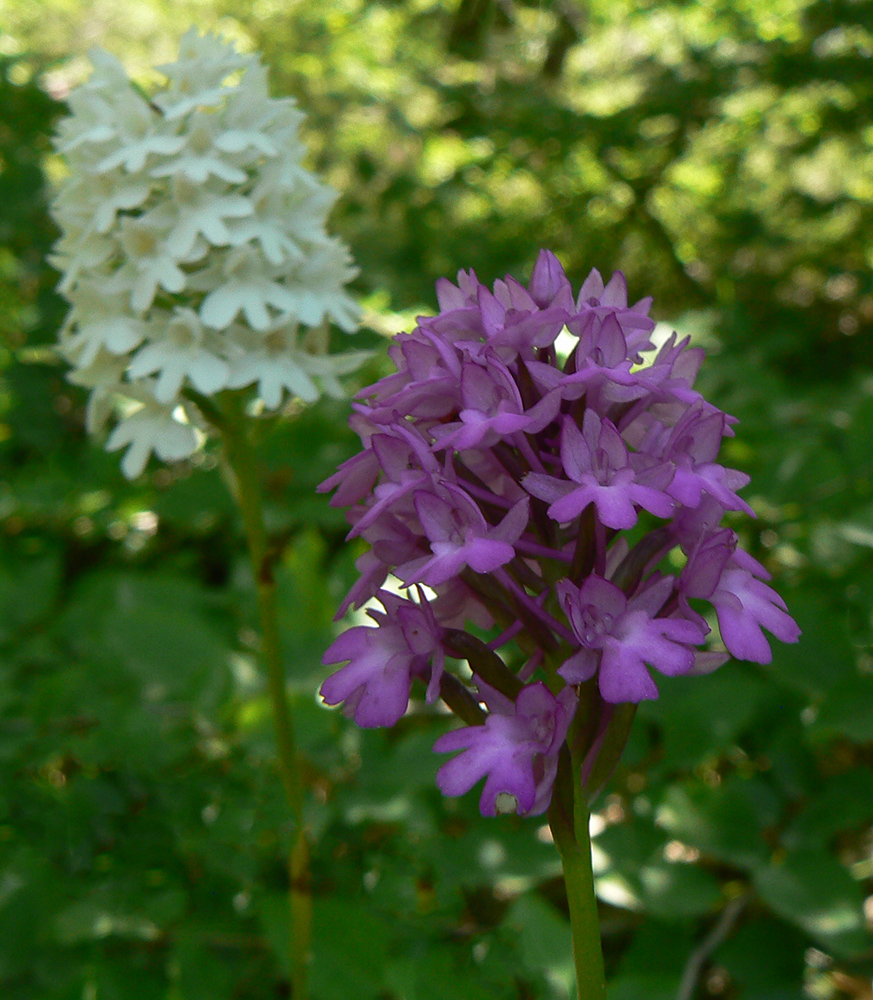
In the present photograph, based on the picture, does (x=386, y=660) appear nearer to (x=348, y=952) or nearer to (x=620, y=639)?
(x=620, y=639)

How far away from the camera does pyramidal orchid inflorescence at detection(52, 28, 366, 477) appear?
3.33 feet

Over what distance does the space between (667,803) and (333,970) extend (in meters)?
0.55

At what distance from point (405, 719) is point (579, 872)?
125 cm

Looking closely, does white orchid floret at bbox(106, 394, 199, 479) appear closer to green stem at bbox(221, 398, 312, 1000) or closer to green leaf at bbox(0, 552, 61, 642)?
green stem at bbox(221, 398, 312, 1000)

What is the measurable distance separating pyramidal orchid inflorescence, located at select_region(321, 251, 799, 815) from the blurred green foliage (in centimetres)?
50

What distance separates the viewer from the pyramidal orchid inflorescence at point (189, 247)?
1.01 meters

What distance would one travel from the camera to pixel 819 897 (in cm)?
125

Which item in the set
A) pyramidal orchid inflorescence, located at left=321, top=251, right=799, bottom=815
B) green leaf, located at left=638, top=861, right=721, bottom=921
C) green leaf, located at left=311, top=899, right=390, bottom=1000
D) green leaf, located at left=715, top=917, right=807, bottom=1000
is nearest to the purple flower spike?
pyramidal orchid inflorescence, located at left=321, top=251, right=799, bottom=815

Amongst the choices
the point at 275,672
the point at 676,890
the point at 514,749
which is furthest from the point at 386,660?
the point at 676,890

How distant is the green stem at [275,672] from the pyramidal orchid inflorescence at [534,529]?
39 cm

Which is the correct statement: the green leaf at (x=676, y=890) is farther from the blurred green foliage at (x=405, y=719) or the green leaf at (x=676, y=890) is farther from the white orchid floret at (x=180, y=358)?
the white orchid floret at (x=180, y=358)

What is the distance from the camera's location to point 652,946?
133cm

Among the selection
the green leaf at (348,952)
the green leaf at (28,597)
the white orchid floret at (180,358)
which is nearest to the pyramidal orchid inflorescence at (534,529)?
the white orchid floret at (180,358)

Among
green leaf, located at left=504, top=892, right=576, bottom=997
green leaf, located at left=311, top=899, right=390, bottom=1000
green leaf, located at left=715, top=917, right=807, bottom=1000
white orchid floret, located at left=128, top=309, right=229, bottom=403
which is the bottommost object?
green leaf, located at left=715, top=917, right=807, bottom=1000
